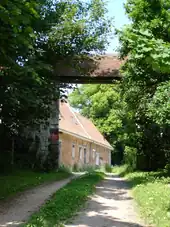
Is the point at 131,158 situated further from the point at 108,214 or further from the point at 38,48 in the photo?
the point at 108,214

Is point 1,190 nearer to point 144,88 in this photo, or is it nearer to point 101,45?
point 144,88

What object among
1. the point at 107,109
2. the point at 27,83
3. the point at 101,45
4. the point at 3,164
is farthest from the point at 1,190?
the point at 107,109

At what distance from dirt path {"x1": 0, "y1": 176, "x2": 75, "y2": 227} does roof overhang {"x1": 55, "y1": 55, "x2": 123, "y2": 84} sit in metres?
9.26

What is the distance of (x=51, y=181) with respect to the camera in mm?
17234

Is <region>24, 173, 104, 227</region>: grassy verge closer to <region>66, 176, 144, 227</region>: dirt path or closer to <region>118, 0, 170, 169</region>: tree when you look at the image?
<region>66, 176, 144, 227</region>: dirt path

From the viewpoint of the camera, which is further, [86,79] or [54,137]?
[54,137]

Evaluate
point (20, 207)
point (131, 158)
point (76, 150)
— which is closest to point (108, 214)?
point (20, 207)

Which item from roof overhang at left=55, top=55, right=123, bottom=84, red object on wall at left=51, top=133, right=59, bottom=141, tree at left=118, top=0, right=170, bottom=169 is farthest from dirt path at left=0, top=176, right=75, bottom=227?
red object on wall at left=51, top=133, right=59, bottom=141

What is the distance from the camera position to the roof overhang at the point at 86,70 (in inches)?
793

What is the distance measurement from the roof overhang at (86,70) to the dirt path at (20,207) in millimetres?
9259

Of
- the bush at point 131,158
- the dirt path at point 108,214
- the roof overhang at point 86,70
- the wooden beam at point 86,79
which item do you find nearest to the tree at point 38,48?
the roof overhang at point 86,70

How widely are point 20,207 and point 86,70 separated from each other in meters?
12.8

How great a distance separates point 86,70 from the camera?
21094mm

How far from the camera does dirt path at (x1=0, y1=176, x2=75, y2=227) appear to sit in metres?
7.84
